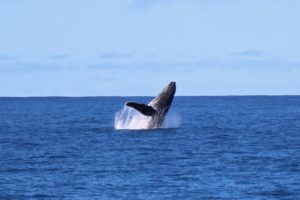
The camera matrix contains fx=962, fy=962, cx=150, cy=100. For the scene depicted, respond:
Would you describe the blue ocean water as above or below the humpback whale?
below

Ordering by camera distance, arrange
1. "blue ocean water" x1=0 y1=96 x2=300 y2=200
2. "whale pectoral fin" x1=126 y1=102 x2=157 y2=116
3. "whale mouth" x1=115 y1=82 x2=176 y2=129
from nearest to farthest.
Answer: "blue ocean water" x1=0 y1=96 x2=300 y2=200
"whale pectoral fin" x1=126 y1=102 x2=157 y2=116
"whale mouth" x1=115 y1=82 x2=176 y2=129

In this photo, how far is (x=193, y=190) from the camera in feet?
105

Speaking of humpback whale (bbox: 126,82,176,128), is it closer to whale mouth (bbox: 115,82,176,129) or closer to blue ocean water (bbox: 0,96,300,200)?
whale mouth (bbox: 115,82,176,129)

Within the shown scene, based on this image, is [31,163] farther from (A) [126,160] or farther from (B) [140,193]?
(B) [140,193]

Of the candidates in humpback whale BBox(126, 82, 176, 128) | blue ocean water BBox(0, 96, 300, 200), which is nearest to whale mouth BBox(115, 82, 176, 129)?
→ humpback whale BBox(126, 82, 176, 128)

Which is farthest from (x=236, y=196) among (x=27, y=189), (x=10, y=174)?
(x=10, y=174)

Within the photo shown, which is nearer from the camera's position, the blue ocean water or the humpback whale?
the blue ocean water

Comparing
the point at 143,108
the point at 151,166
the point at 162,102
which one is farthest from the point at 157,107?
the point at 151,166

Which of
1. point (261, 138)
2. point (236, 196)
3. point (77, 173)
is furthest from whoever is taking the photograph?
point (261, 138)

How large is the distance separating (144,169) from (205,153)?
7.42m

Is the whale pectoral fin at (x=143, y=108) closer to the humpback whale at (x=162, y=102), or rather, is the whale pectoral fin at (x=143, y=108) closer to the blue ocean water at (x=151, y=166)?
the humpback whale at (x=162, y=102)

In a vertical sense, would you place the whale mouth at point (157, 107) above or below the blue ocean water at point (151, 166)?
above

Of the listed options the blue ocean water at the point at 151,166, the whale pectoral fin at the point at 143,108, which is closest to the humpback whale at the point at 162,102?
the whale pectoral fin at the point at 143,108

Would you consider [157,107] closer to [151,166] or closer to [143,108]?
[143,108]
